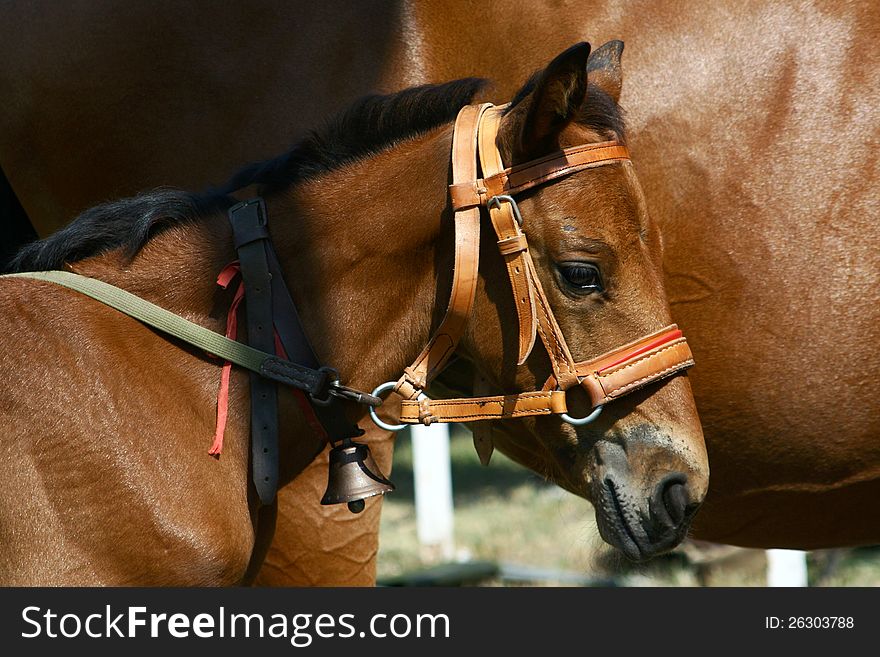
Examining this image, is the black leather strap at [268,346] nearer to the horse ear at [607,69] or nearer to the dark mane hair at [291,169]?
the dark mane hair at [291,169]

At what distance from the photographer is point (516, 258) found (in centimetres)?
265

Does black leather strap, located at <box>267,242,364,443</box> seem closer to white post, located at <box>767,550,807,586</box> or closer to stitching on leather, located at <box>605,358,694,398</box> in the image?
stitching on leather, located at <box>605,358,694,398</box>

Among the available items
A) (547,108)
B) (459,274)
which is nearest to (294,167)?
(459,274)

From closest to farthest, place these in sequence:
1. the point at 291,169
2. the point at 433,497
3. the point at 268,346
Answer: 1. the point at 268,346
2. the point at 291,169
3. the point at 433,497

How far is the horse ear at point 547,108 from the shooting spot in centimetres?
255

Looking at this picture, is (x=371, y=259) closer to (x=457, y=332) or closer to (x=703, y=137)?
(x=457, y=332)

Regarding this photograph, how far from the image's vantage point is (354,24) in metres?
3.55

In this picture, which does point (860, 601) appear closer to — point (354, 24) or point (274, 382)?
point (274, 382)

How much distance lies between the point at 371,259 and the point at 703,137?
1185 millimetres

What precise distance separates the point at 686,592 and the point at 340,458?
1019 mm

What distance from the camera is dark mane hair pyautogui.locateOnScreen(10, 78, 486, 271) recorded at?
2852 mm

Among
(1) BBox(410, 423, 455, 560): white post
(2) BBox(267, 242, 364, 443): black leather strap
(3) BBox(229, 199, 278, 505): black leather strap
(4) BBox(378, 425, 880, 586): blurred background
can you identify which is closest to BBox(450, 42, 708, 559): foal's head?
(2) BBox(267, 242, 364, 443): black leather strap

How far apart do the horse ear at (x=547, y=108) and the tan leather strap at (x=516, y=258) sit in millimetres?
70

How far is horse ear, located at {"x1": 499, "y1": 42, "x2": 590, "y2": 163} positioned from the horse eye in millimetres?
296
